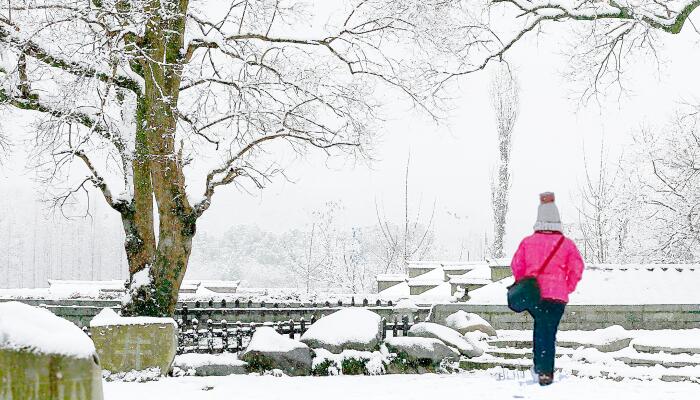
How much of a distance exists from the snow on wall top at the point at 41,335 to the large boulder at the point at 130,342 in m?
7.02

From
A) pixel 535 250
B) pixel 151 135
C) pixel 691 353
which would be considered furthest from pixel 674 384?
pixel 151 135

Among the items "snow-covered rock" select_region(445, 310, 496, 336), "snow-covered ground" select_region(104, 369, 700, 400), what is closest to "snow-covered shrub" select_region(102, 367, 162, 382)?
"snow-covered ground" select_region(104, 369, 700, 400)

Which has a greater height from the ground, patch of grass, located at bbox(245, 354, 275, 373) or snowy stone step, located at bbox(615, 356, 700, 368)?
patch of grass, located at bbox(245, 354, 275, 373)

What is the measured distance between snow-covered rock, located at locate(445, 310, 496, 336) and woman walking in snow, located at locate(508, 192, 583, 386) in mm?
8141

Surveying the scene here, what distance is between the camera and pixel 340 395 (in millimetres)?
8344

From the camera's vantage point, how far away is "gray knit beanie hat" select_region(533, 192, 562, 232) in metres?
6.45

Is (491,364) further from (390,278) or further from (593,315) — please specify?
(390,278)

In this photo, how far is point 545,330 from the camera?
6.60 meters

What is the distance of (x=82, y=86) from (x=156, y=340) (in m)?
4.37

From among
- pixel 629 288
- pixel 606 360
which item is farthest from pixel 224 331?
pixel 629 288

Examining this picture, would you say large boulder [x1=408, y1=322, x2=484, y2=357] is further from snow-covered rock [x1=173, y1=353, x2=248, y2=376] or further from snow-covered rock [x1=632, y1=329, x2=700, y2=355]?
snow-covered rock [x1=173, y1=353, x2=248, y2=376]

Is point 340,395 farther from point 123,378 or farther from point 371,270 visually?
point 371,270

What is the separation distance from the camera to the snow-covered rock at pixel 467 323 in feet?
47.9

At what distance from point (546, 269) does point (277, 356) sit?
17.8 ft
